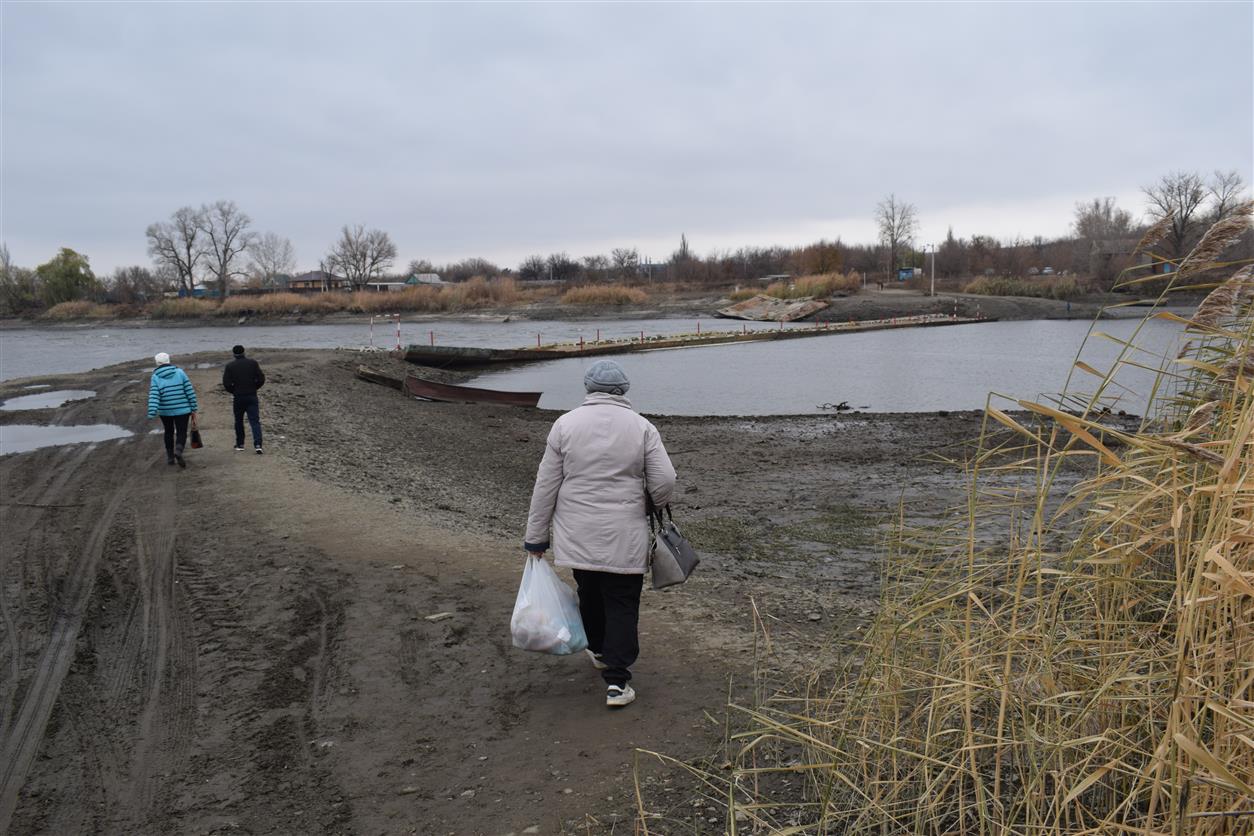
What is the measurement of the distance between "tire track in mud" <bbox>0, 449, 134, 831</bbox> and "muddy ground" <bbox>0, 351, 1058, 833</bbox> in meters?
0.02

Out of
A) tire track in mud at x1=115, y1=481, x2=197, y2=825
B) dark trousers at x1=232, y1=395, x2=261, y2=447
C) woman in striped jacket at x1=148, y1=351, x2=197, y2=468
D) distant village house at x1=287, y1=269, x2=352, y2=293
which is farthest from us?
distant village house at x1=287, y1=269, x2=352, y2=293

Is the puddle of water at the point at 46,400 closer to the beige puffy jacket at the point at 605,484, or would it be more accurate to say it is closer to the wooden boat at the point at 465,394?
the wooden boat at the point at 465,394

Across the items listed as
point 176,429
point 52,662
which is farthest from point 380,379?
point 52,662

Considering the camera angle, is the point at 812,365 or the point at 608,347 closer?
the point at 812,365

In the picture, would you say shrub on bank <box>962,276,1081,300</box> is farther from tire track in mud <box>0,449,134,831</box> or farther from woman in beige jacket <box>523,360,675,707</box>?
woman in beige jacket <box>523,360,675,707</box>

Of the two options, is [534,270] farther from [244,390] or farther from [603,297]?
[244,390]

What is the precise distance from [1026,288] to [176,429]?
72.7m

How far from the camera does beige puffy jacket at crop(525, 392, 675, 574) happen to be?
14.2ft

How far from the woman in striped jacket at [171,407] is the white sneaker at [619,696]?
8504 mm

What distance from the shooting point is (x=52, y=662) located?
17.4 feet

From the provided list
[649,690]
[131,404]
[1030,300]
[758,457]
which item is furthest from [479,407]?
[1030,300]

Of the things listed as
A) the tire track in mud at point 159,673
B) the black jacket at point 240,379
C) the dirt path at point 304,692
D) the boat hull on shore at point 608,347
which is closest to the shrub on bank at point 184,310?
the boat hull on shore at point 608,347

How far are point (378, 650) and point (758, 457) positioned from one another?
375 inches

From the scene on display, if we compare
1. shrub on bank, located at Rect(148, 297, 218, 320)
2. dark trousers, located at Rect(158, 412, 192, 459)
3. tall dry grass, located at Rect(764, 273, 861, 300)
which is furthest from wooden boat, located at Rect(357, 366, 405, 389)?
shrub on bank, located at Rect(148, 297, 218, 320)
